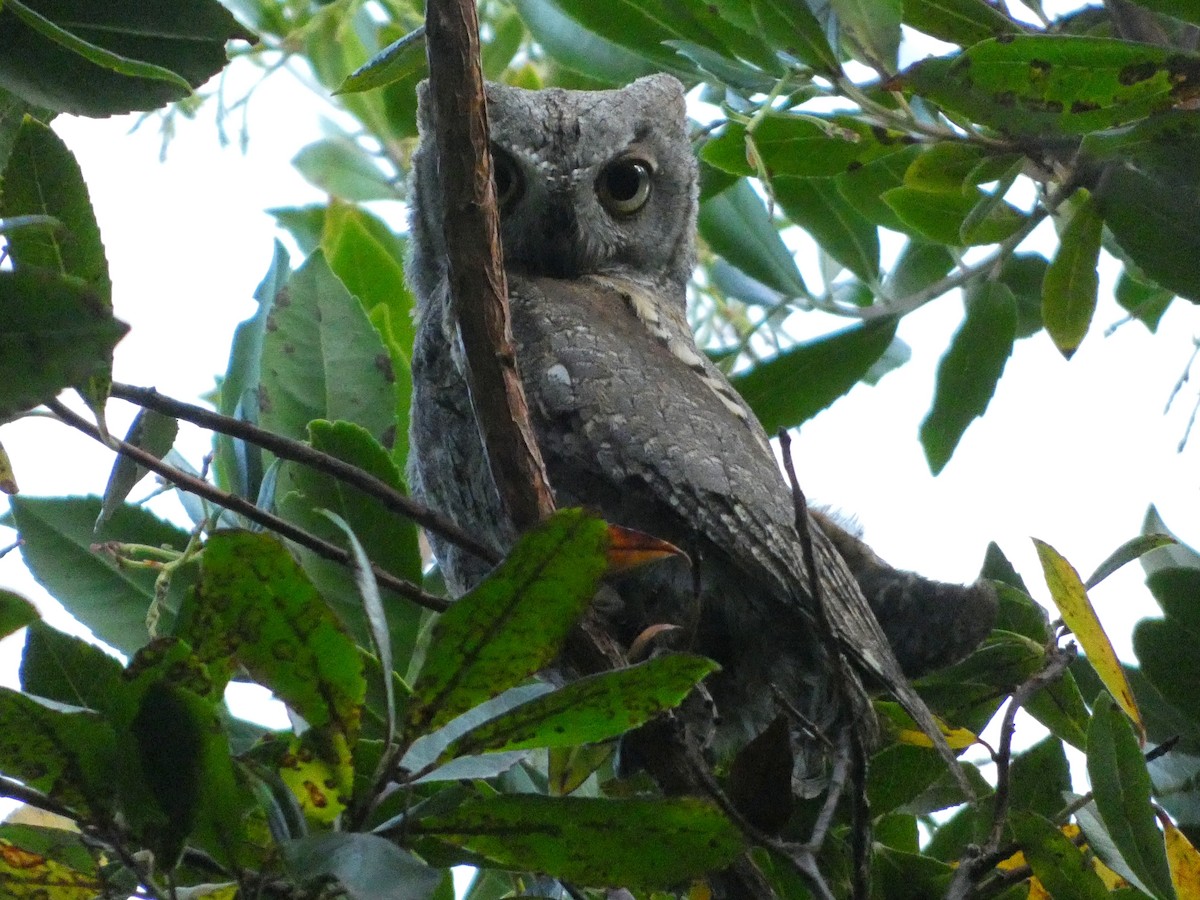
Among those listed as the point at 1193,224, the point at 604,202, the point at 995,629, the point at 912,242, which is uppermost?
the point at 604,202

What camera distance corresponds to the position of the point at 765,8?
5.81ft

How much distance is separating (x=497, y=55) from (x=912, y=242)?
139 cm

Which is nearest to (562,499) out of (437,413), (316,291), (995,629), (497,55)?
(437,413)

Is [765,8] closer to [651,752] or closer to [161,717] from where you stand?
[651,752]

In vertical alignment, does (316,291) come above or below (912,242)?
below

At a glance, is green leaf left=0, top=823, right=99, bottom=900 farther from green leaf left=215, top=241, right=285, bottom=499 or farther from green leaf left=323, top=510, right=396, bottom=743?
green leaf left=215, top=241, right=285, bottom=499

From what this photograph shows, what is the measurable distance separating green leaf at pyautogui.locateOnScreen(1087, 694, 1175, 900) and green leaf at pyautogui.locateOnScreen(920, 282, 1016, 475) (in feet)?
3.75

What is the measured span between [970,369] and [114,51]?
1.62 m

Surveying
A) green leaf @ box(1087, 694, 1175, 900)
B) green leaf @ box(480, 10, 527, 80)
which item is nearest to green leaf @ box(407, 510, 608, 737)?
green leaf @ box(1087, 694, 1175, 900)

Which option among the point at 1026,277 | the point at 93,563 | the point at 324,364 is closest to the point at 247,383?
the point at 324,364

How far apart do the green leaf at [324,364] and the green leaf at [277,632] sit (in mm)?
1058

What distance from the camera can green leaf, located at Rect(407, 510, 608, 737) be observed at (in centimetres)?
101

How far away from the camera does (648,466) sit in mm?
1929

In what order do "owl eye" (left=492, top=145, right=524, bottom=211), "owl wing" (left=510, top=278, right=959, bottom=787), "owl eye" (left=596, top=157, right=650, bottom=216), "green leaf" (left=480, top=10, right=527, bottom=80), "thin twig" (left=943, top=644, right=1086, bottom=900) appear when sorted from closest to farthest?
"thin twig" (left=943, top=644, right=1086, bottom=900) → "owl wing" (left=510, top=278, right=959, bottom=787) → "owl eye" (left=492, top=145, right=524, bottom=211) → "owl eye" (left=596, top=157, right=650, bottom=216) → "green leaf" (left=480, top=10, right=527, bottom=80)
